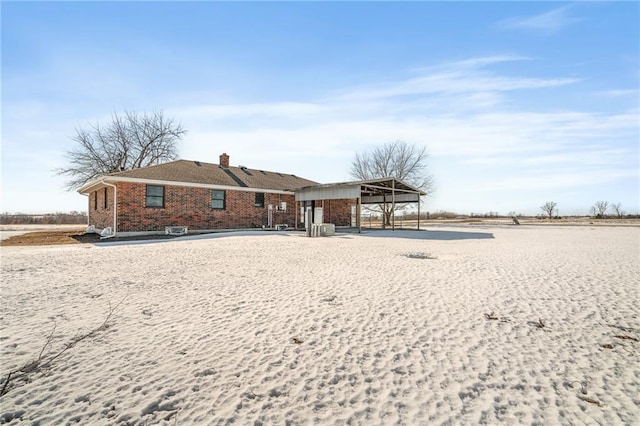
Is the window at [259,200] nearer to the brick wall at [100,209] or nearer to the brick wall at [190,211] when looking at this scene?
the brick wall at [190,211]

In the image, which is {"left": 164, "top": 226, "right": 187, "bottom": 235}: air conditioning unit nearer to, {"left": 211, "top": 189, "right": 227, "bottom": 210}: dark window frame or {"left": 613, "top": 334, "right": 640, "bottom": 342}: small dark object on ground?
{"left": 211, "top": 189, "right": 227, "bottom": 210}: dark window frame

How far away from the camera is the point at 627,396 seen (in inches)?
104

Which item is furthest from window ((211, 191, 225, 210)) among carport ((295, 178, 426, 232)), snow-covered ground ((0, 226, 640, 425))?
snow-covered ground ((0, 226, 640, 425))

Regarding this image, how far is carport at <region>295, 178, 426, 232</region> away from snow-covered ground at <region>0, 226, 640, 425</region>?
11103mm

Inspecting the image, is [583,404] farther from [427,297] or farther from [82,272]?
[82,272]

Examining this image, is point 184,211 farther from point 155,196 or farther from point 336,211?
point 336,211

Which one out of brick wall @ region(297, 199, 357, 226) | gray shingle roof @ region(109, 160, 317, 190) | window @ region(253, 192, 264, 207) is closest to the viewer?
gray shingle roof @ region(109, 160, 317, 190)

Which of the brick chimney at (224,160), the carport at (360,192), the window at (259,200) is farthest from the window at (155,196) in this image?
the carport at (360,192)

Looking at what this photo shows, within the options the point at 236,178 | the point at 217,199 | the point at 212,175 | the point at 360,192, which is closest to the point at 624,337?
the point at 360,192

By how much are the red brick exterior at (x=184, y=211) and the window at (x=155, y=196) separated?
19 cm

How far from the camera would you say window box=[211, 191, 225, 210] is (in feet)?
57.7

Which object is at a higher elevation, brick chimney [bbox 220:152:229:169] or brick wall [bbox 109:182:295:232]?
brick chimney [bbox 220:152:229:169]

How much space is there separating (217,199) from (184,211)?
2.10m

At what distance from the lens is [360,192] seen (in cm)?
1752
